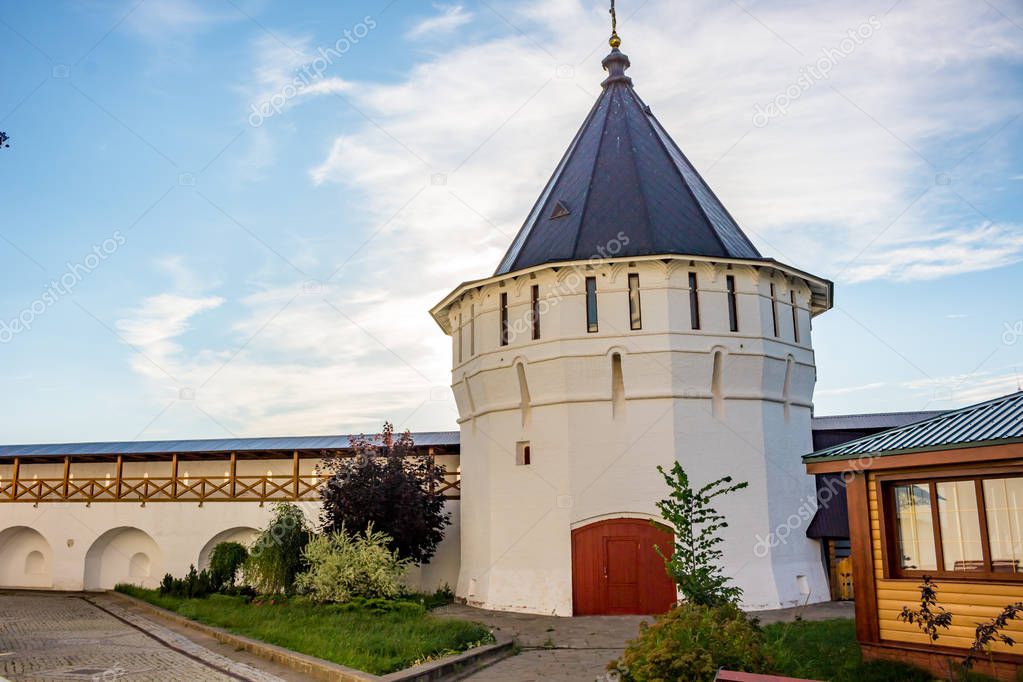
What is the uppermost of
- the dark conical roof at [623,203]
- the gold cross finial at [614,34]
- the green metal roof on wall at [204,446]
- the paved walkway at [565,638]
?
the gold cross finial at [614,34]

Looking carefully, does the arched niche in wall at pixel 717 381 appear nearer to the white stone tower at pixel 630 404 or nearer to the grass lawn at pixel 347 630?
the white stone tower at pixel 630 404

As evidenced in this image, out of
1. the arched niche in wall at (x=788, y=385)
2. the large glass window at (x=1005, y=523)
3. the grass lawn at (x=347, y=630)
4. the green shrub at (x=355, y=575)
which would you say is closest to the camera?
the large glass window at (x=1005, y=523)

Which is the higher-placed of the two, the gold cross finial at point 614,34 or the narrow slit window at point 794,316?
the gold cross finial at point 614,34

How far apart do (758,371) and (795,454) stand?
2.22 metres

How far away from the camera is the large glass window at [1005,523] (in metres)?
8.49

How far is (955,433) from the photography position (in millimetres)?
9070

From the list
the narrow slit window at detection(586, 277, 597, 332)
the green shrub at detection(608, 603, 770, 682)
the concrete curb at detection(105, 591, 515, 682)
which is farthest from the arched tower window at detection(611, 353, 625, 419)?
the green shrub at detection(608, 603, 770, 682)

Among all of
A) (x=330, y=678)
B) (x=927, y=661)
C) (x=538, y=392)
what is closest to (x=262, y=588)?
(x=538, y=392)

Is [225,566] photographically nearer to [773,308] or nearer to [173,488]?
[173,488]

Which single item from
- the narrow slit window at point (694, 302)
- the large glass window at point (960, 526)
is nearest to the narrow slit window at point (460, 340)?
the narrow slit window at point (694, 302)

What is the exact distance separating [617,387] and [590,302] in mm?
1797

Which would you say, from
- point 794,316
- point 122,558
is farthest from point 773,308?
point 122,558

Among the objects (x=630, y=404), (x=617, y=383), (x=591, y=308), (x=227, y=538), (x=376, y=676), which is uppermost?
(x=591, y=308)

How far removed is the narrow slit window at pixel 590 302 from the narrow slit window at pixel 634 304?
28.5 inches
